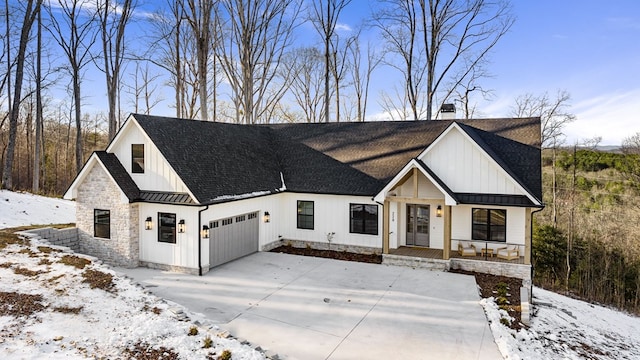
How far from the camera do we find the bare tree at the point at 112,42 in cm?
2452

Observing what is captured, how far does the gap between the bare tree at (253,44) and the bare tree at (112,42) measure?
5.83m

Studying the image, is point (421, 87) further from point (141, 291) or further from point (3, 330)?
point (3, 330)

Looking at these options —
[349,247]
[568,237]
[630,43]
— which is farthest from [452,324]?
[630,43]

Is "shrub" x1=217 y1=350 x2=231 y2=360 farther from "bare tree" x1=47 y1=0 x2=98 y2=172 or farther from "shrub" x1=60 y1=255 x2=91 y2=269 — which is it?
"bare tree" x1=47 y1=0 x2=98 y2=172

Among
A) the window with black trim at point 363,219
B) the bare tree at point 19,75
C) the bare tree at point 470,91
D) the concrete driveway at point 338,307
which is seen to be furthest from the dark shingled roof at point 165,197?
the bare tree at point 470,91

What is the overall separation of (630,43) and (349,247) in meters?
16.1

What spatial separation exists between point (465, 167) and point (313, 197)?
5.96 meters

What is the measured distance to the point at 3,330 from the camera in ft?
24.1

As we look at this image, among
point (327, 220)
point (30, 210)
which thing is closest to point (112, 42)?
point (30, 210)

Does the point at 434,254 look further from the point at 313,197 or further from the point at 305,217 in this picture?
the point at 305,217

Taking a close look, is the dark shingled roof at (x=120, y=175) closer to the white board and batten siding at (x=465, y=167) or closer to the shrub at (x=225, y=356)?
the shrub at (x=225, y=356)

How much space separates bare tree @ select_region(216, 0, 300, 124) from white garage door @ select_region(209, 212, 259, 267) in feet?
41.6

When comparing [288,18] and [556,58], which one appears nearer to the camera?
[556,58]

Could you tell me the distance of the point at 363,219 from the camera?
15273 millimetres
